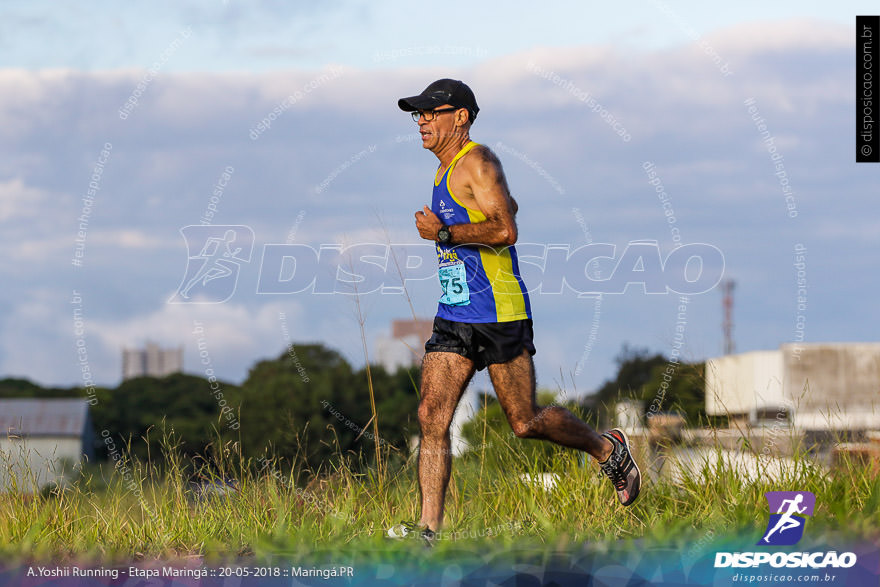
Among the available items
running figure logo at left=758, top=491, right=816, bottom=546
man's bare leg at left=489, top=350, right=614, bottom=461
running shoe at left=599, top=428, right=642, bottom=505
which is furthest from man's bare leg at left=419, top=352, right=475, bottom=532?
running figure logo at left=758, top=491, right=816, bottom=546

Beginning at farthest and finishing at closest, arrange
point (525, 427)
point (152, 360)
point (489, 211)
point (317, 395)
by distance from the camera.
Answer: point (152, 360), point (317, 395), point (525, 427), point (489, 211)

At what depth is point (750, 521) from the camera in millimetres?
5418

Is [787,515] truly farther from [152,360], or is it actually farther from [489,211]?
→ [152,360]

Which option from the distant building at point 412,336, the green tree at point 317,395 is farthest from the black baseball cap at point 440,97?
the green tree at point 317,395

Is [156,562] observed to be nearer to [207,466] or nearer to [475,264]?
[207,466]

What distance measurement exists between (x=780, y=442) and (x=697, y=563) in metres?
2.28

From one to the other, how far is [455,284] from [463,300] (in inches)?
3.8

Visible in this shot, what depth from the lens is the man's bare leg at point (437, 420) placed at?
5.42m

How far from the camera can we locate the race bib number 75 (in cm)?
542

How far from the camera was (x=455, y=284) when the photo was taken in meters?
5.45

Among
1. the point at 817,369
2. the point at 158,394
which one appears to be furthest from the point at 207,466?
the point at 158,394

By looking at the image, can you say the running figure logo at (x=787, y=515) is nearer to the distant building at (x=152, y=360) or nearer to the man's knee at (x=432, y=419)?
the man's knee at (x=432, y=419)

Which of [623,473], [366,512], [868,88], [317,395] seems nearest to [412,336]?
[366,512]

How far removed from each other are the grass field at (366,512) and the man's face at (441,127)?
2.10 metres
